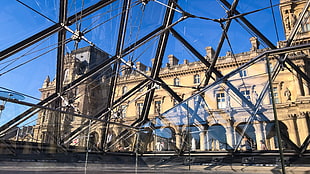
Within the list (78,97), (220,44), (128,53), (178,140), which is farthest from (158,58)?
(178,140)

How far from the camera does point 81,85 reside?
1131 cm

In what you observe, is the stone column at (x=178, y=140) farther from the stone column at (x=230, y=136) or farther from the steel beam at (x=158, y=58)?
the steel beam at (x=158, y=58)

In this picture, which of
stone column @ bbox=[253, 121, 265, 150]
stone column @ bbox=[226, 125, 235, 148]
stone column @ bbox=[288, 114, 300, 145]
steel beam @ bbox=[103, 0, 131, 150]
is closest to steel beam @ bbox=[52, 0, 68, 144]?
steel beam @ bbox=[103, 0, 131, 150]

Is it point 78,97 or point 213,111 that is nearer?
point 213,111

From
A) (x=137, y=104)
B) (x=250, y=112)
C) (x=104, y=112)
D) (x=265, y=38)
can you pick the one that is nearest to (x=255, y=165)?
(x=250, y=112)

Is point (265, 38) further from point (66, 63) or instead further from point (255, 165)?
point (66, 63)

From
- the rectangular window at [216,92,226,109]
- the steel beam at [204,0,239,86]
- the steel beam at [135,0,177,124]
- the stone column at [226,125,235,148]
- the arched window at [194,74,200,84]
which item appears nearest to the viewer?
the stone column at [226,125,235,148]

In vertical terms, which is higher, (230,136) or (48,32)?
(48,32)

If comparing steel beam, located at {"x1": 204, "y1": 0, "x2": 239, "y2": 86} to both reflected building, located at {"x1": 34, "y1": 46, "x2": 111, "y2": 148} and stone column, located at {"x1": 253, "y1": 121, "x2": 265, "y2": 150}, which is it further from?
stone column, located at {"x1": 253, "y1": 121, "x2": 265, "y2": 150}

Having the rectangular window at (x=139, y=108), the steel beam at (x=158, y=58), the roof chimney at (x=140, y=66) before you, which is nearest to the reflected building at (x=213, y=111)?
the roof chimney at (x=140, y=66)

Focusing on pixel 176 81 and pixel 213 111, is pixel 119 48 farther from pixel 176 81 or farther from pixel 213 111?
pixel 176 81

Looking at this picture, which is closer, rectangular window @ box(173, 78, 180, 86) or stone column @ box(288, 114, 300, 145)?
stone column @ box(288, 114, 300, 145)

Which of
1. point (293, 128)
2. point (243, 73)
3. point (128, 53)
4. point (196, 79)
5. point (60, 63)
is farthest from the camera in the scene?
point (196, 79)

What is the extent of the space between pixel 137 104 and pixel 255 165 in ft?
34.3
